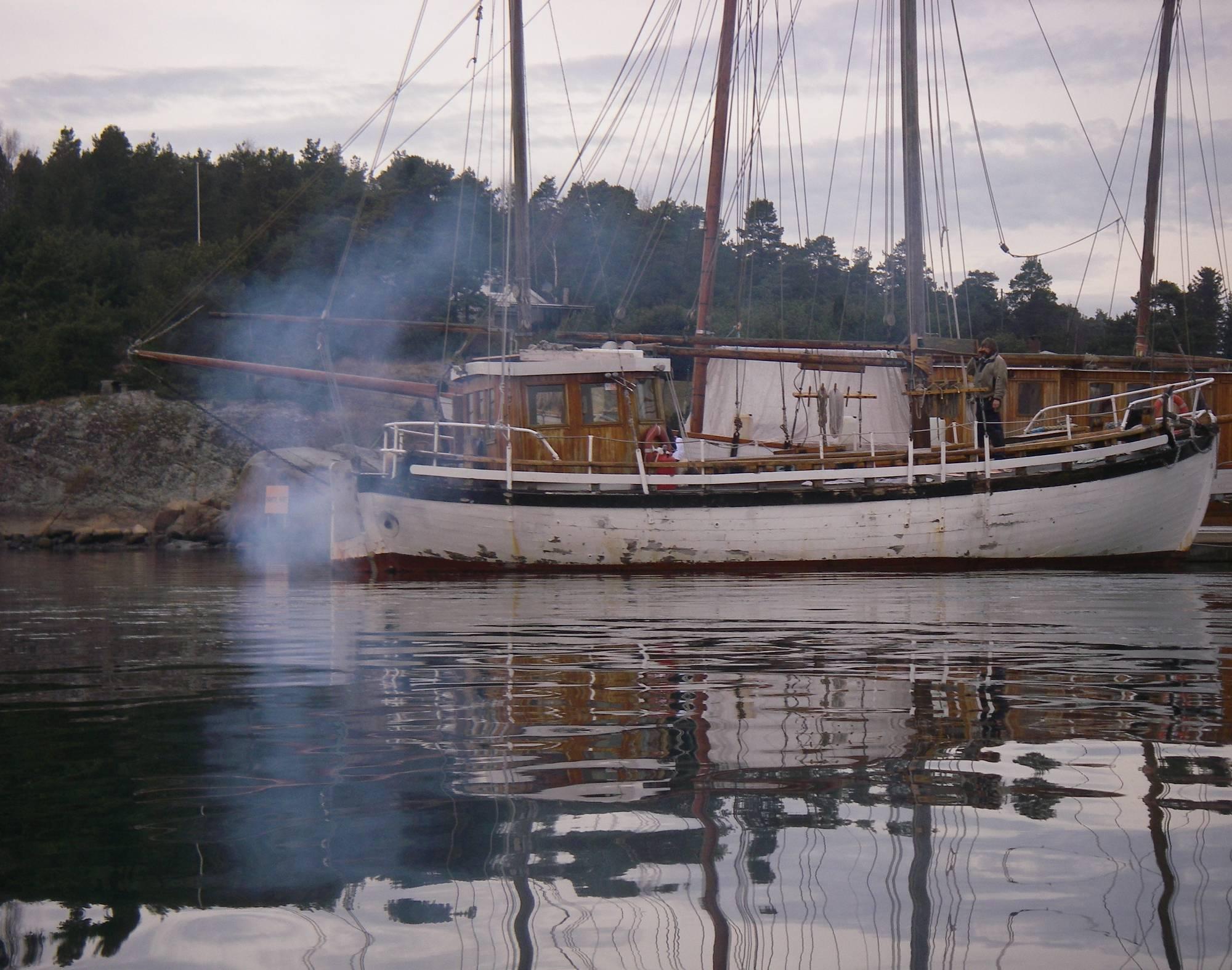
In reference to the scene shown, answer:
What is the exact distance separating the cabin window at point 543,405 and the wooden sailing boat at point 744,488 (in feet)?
0.10

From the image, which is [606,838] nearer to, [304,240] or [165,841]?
[165,841]

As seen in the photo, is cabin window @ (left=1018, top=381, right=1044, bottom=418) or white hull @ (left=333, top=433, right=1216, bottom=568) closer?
white hull @ (left=333, top=433, right=1216, bottom=568)

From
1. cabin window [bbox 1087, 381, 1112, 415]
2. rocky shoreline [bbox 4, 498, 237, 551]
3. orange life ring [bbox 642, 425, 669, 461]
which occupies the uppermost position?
cabin window [bbox 1087, 381, 1112, 415]

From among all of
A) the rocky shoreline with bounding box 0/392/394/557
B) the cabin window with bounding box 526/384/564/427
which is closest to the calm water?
the cabin window with bounding box 526/384/564/427

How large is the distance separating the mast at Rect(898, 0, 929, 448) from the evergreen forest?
1200 cm

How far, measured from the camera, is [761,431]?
25500mm

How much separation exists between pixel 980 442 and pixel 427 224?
36.1 meters

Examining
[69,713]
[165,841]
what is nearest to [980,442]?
[69,713]

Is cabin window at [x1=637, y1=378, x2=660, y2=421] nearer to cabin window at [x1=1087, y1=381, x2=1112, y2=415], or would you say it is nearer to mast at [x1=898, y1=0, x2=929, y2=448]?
mast at [x1=898, y1=0, x2=929, y2=448]

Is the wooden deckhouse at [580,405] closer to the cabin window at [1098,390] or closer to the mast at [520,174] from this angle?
the mast at [520,174]

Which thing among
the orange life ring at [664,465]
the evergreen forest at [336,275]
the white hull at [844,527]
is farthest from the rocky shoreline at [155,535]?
the orange life ring at [664,465]

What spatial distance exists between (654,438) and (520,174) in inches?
260

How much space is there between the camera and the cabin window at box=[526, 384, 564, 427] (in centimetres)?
2147

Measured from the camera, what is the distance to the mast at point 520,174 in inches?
938
